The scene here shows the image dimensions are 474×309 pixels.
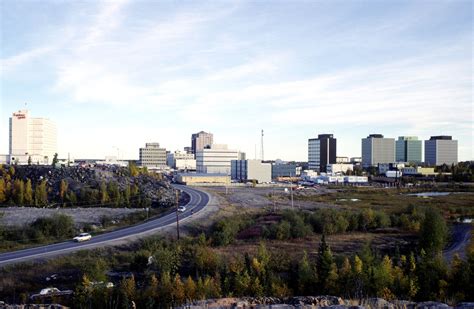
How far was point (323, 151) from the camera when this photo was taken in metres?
177

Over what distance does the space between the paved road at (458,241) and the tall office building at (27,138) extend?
104724 mm

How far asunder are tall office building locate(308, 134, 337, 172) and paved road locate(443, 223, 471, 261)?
13466 cm

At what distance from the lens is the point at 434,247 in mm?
27344

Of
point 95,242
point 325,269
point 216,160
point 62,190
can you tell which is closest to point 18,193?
Result: point 62,190

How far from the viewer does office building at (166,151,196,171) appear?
168 meters

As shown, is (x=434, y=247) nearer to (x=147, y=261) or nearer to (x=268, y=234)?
(x=268, y=234)

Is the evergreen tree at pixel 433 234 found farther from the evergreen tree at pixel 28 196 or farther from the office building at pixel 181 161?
the office building at pixel 181 161

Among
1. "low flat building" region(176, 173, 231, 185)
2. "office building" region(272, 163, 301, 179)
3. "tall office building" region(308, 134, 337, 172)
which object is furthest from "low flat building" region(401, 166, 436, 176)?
"low flat building" region(176, 173, 231, 185)

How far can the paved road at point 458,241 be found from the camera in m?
29.1

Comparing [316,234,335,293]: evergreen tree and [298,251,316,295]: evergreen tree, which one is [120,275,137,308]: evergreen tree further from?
[316,234,335,293]: evergreen tree

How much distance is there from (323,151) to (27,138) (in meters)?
110

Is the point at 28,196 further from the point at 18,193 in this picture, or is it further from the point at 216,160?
the point at 216,160

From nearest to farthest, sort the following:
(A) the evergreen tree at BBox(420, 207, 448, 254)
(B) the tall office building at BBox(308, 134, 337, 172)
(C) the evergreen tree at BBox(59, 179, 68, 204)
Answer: (A) the evergreen tree at BBox(420, 207, 448, 254), (C) the evergreen tree at BBox(59, 179, 68, 204), (B) the tall office building at BBox(308, 134, 337, 172)

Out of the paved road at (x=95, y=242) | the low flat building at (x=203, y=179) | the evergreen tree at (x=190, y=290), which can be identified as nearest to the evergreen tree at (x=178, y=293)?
the evergreen tree at (x=190, y=290)
